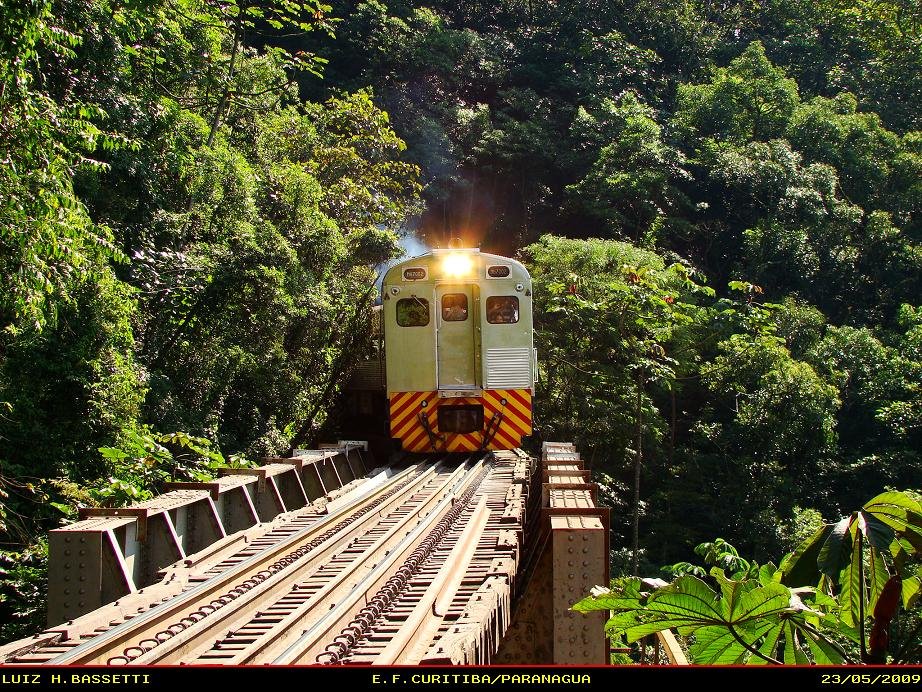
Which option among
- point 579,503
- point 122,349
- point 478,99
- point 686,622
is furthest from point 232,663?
point 478,99

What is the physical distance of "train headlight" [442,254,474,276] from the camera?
12.0 metres

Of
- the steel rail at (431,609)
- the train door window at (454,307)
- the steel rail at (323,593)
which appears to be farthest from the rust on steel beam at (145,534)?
the train door window at (454,307)

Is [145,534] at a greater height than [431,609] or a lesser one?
greater

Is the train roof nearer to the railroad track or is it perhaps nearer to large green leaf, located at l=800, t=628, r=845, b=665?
the railroad track

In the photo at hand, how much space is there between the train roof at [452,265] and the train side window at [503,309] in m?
0.31

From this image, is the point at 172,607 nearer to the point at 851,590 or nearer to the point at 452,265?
the point at 851,590

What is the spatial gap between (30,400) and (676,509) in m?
14.1

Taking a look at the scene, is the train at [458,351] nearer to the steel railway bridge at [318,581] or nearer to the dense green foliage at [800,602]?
the steel railway bridge at [318,581]

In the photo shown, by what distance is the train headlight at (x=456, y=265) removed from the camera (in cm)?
1203

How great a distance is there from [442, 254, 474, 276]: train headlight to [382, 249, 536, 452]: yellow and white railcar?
13 millimetres

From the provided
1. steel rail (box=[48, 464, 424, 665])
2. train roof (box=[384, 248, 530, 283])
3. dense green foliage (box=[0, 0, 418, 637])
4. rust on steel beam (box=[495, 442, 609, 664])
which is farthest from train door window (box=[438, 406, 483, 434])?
rust on steel beam (box=[495, 442, 609, 664])

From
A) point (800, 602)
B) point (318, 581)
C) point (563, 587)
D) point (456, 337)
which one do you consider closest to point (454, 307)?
point (456, 337)

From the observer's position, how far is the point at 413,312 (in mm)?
12188

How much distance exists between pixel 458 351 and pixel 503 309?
836mm
